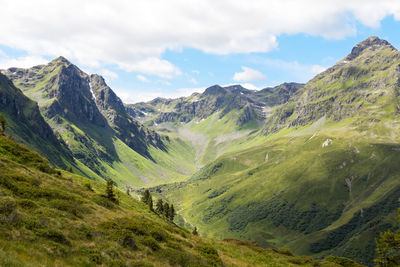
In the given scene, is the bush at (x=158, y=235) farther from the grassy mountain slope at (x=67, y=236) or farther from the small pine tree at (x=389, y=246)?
the small pine tree at (x=389, y=246)

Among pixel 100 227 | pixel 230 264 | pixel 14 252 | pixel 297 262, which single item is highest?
pixel 14 252

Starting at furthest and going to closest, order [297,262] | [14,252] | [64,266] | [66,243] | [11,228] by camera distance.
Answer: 1. [297,262]
2. [66,243]
3. [11,228]
4. [64,266]
5. [14,252]

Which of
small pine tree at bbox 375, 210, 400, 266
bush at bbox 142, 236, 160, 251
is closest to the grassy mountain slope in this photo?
bush at bbox 142, 236, 160, 251

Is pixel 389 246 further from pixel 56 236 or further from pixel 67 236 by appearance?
pixel 56 236

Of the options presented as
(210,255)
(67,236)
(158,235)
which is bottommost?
(210,255)

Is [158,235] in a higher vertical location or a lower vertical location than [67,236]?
lower

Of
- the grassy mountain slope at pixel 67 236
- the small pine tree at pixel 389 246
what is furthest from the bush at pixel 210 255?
the small pine tree at pixel 389 246

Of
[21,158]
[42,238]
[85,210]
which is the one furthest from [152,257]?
→ [21,158]

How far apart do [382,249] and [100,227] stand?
170ft

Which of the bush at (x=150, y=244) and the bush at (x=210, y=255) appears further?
the bush at (x=210, y=255)

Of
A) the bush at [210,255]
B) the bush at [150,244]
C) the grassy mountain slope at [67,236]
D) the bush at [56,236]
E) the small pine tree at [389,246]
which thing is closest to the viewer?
the grassy mountain slope at [67,236]

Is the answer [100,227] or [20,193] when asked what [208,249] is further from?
[20,193]

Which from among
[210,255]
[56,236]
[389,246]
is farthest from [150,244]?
[389,246]

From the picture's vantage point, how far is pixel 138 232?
30.0 meters
